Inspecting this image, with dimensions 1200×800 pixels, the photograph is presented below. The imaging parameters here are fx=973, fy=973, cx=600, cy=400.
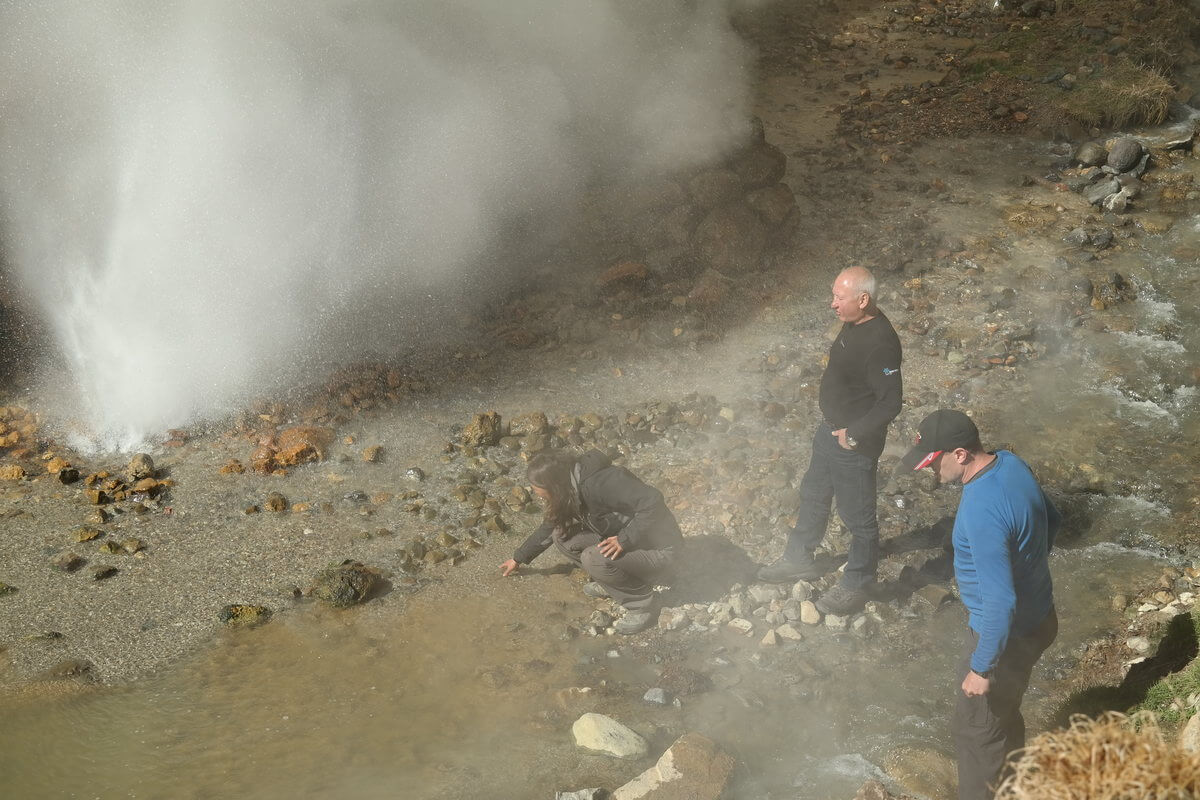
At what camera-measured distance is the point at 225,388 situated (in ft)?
21.6

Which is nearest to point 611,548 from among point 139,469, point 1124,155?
point 139,469

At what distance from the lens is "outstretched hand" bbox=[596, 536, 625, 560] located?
15.0 ft

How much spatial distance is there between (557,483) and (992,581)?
A: 6.42 feet

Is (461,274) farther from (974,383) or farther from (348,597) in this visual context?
(974,383)

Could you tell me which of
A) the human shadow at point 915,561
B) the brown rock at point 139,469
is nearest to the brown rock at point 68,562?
the brown rock at point 139,469

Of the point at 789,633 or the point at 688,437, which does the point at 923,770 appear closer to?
the point at 789,633

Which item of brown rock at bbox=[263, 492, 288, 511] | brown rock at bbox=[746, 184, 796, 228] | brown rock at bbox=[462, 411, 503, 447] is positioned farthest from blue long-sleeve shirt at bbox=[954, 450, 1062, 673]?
brown rock at bbox=[746, 184, 796, 228]

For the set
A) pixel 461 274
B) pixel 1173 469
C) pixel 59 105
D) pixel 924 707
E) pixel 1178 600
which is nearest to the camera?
pixel 924 707

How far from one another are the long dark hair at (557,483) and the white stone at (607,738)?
915 mm

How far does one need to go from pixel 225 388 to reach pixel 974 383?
5.05 m

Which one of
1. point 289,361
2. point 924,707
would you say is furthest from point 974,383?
point 289,361

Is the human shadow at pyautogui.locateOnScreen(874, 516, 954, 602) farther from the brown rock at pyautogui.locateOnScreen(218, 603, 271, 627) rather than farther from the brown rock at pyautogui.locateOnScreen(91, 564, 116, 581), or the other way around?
the brown rock at pyautogui.locateOnScreen(91, 564, 116, 581)

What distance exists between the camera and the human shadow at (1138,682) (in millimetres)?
4094

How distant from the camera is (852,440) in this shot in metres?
4.40
